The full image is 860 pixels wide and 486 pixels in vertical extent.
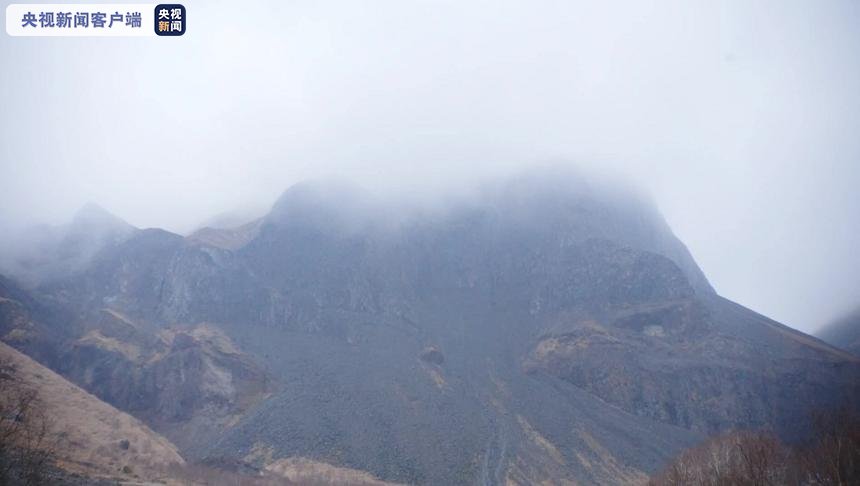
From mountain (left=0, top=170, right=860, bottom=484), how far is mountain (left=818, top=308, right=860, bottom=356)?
102 feet

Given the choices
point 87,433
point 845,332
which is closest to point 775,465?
point 87,433

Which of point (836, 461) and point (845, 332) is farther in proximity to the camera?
point (845, 332)

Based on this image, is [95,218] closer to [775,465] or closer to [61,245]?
[61,245]

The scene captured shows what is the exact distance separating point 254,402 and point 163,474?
67.6ft

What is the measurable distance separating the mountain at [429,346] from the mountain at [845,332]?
102 ft


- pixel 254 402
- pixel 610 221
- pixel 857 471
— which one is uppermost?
pixel 610 221

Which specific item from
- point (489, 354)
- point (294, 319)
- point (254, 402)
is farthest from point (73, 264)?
point (489, 354)

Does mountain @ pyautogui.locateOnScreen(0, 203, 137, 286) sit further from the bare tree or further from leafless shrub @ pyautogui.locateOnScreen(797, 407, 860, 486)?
leafless shrub @ pyautogui.locateOnScreen(797, 407, 860, 486)

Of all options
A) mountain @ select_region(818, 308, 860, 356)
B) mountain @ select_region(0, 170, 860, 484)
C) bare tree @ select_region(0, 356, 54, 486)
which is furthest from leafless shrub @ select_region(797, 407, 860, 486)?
mountain @ select_region(818, 308, 860, 356)

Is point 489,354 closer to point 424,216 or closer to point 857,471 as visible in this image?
point 424,216

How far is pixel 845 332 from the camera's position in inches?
4934

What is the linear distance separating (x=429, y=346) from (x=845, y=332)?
111484 millimetres

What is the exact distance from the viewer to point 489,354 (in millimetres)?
95188

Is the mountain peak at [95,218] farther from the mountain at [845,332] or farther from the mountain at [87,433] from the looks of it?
the mountain at [845,332]
